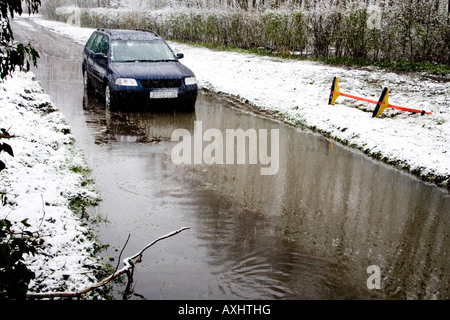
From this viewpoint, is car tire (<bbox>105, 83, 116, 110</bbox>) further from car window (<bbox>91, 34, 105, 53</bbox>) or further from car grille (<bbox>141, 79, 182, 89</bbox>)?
car window (<bbox>91, 34, 105, 53</bbox>)

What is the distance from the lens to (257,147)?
820 cm

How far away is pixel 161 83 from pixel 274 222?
245 inches

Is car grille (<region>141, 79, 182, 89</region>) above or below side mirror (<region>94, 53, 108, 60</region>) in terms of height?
below

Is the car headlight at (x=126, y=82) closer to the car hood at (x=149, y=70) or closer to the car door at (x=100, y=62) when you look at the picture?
the car hood at (x=149, y=70)

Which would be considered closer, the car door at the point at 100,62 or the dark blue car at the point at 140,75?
the dark blue car at the point at 140,75

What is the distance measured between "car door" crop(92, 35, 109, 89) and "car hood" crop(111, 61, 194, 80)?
0.41 meters

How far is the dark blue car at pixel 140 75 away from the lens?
10.2 meters

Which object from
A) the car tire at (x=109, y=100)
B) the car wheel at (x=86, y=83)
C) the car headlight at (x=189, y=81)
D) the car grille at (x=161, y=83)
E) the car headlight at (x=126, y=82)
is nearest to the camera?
the car headlight at (x=126, y=82)

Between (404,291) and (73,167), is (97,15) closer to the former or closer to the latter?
(73,167)

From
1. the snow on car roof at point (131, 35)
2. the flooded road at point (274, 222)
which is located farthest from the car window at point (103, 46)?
the flooded road at point (274, 222)

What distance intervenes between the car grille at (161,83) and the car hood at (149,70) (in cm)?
10

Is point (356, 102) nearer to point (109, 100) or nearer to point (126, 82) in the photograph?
point (126, 82)

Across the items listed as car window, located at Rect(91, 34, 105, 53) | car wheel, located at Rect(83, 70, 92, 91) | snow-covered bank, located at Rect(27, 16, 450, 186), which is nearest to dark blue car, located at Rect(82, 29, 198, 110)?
car window, located at Rect(91, 34, 105, 53)

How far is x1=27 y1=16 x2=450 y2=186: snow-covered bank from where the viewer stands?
7.98 meters
